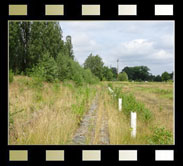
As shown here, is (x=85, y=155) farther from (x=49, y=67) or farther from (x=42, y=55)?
(x=42, y=55)

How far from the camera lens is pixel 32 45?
391 inches

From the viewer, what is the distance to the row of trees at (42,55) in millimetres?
8867

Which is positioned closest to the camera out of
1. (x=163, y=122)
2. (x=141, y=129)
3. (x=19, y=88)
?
(x=141, y=129)

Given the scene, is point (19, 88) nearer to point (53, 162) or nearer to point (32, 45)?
point (32, 45)

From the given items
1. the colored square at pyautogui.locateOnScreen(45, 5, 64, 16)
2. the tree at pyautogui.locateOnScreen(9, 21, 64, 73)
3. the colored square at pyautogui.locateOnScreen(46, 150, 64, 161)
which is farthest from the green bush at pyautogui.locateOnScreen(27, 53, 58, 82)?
the colored square at pyautogui.locateOnScreen(46, 150, 64, 161)

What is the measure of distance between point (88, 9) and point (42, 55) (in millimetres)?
8467

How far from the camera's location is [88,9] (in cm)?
247

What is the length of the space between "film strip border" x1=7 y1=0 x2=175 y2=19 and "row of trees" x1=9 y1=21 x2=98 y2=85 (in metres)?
5.70

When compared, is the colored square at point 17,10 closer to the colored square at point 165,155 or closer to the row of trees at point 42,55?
the colored square at point 165,155

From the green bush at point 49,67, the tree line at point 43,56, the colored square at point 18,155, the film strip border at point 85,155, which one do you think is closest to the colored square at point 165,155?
the film strip border at point 85,155

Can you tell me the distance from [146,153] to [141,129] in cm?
151

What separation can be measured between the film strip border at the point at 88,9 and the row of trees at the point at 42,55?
5701 mm

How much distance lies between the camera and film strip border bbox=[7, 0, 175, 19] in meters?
2.46
